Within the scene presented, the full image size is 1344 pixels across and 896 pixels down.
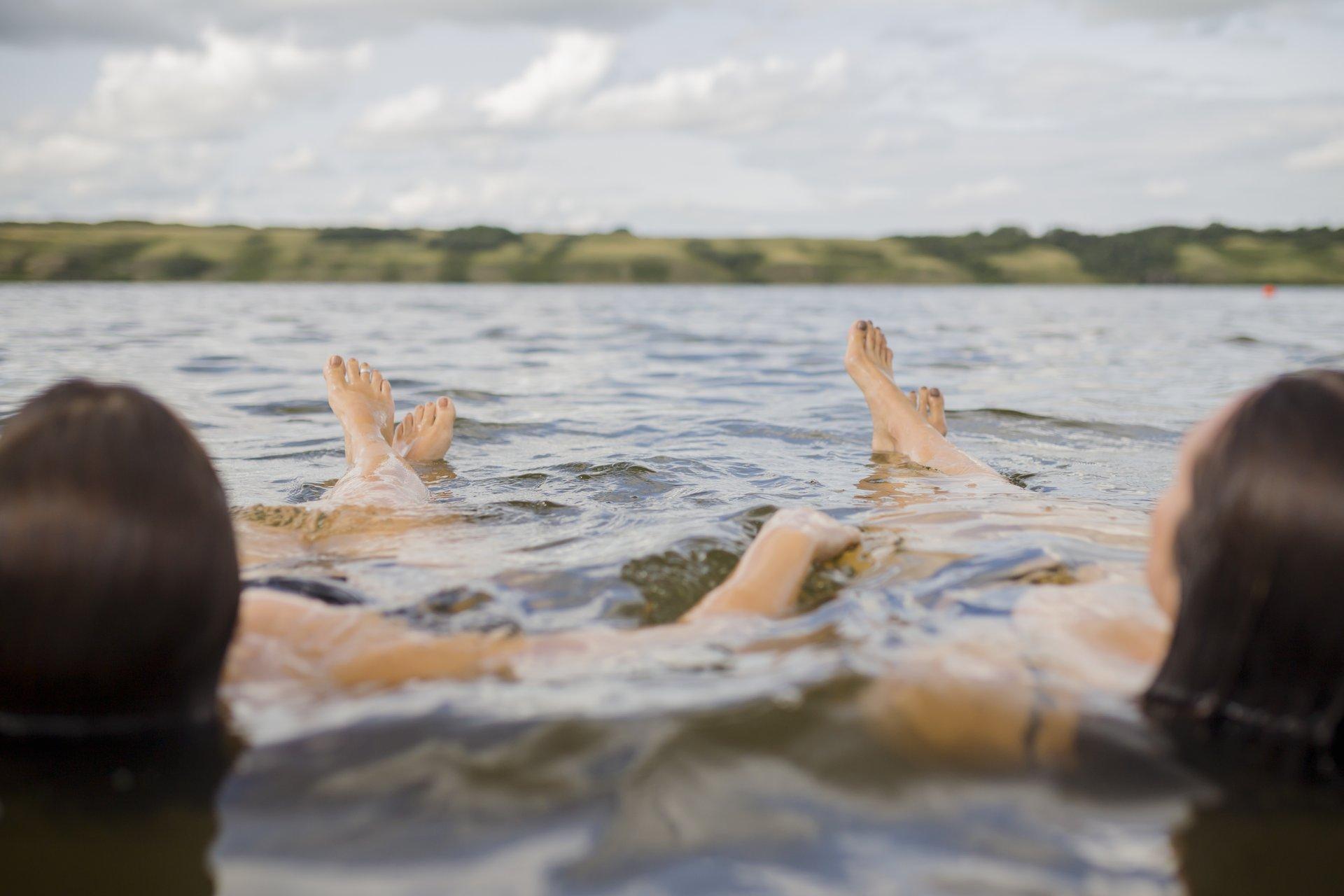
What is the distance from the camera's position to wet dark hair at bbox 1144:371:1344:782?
1.46m

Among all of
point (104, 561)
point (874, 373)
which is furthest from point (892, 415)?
point (104, 561)

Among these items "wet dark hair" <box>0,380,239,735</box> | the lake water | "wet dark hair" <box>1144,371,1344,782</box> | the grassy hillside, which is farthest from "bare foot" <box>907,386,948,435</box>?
the grassy hillside

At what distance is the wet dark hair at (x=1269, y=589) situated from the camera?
1.46m

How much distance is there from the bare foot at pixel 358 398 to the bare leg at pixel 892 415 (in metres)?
2.41

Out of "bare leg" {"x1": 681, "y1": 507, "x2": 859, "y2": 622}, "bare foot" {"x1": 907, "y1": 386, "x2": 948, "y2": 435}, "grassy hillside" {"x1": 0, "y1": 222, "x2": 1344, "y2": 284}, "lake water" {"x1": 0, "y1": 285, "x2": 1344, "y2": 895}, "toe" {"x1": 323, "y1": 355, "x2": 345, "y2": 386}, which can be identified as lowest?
"lake water" {"x1": 0, "y1": 285, "x2": 1344, "y2": 895}

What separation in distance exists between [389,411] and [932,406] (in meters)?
2.91

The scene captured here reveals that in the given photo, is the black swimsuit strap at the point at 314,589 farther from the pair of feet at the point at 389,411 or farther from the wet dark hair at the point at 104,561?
the pair of feet at the point at 389,411

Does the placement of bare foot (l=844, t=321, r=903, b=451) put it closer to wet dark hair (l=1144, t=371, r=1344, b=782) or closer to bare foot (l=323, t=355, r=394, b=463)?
bare foot (l=323, t=355, r=394, b=463)

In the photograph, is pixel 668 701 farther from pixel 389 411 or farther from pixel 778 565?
pixel 389 411

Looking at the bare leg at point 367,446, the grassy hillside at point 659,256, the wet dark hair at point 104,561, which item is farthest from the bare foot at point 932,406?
the grassy hillside at point 659,256

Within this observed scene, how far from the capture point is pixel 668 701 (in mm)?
1816

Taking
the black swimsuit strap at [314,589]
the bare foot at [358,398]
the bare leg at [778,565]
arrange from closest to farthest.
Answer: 1. the bare leg at [778,565]
2. the black swimsuit strap at [314,589]
3. the bare foot at [358,398]

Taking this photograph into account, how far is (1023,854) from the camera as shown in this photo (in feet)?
4.62

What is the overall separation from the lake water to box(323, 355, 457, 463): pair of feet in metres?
0.20
